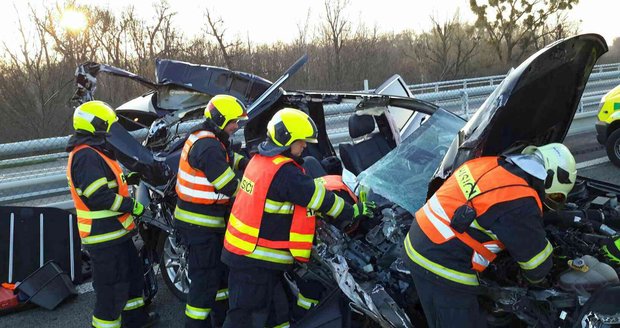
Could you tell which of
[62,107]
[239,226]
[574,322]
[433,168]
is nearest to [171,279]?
[239,226]

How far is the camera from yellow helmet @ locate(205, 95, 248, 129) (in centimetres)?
389

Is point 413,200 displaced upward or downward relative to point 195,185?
downward

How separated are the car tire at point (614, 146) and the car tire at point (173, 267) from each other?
238 inches

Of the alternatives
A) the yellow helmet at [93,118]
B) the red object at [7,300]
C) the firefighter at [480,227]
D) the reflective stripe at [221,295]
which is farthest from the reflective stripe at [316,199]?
the red object at [7,300]

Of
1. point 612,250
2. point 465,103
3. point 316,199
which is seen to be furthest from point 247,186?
point 465,103

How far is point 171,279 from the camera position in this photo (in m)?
4.64

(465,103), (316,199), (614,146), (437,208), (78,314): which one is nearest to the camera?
(437,208)

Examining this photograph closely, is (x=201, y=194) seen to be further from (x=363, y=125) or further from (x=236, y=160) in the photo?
(x=363, y=125)

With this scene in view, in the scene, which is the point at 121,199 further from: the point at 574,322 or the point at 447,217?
the point at 574,322

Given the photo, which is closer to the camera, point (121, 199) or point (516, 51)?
point (121, 199)

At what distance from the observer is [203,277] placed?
386 centimetres

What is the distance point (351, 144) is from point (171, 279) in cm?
202

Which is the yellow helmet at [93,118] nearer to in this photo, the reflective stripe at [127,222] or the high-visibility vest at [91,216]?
the high-visibility vest at [91,216]

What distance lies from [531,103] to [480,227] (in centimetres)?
97
